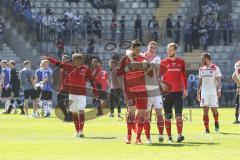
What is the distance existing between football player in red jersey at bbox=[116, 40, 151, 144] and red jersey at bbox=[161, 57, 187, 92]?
1108 mm

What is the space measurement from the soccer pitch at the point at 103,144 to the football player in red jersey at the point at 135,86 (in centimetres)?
56

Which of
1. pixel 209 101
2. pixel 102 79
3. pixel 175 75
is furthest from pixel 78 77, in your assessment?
pixel 102 79

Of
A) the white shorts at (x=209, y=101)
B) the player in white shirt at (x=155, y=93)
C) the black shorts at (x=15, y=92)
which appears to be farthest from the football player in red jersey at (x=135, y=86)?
the black shorts at (x=15, y=92)

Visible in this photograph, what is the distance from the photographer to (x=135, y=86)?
20750 mm

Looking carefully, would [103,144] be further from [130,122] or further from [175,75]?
[175,75]

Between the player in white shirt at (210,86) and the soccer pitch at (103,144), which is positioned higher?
the player in white shirt at (210,86)

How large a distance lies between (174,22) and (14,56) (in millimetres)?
10167

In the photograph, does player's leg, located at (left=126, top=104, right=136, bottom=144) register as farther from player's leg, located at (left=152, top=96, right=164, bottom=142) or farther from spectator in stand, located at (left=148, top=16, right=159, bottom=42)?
spectator in stand, located at (left=148, top=16, right=159, bottom=42)

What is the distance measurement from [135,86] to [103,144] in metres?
1.61

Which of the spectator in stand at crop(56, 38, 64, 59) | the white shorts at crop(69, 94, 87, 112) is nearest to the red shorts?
the white shorts at crop(69, 94, 87, 112)

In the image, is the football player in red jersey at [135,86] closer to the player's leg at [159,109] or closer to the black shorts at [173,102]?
the player's leg at [159,109]

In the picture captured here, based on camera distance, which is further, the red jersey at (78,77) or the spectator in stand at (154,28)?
the spectator in stand at (154,28)

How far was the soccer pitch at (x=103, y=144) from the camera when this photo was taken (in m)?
17.5

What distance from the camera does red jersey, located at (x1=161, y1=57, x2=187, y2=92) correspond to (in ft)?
71.5
